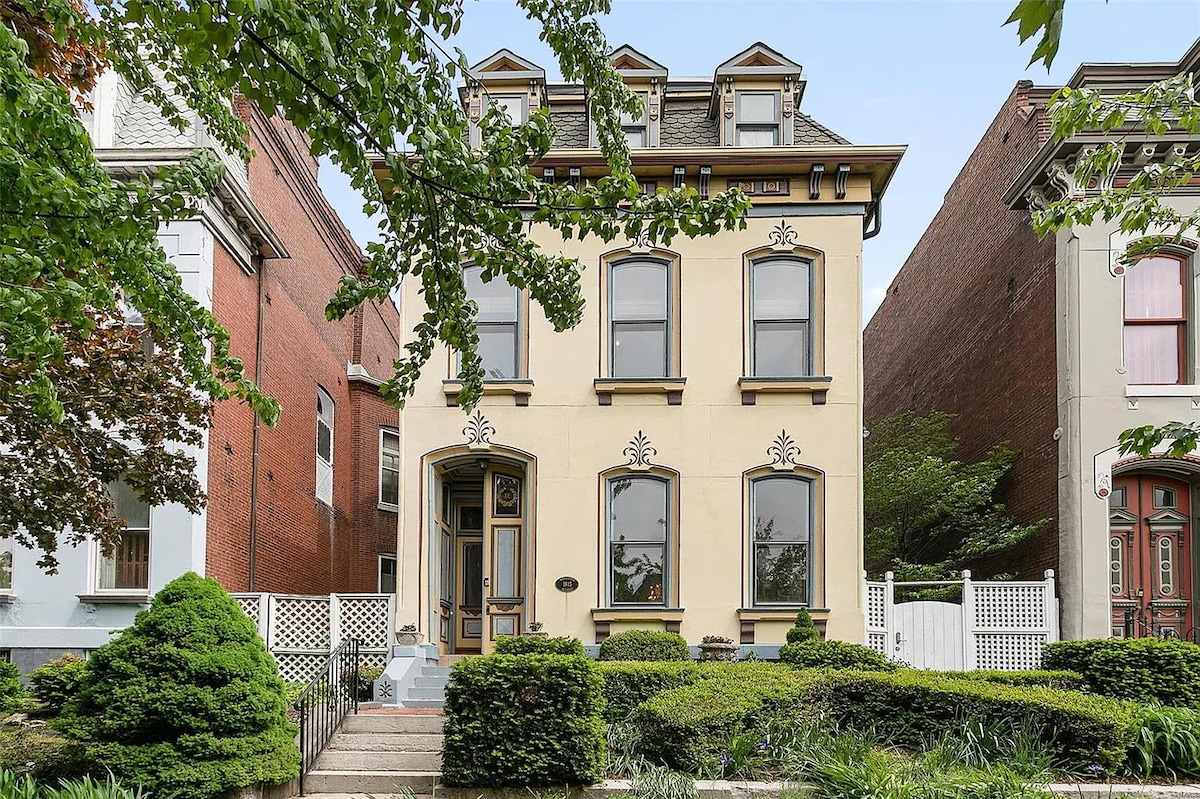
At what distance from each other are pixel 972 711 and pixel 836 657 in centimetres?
339

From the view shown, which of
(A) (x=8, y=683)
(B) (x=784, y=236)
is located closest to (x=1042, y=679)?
(B) (x=784, y=236)

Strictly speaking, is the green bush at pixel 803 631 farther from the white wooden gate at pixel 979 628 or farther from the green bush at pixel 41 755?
the green bush at pixel 41 755

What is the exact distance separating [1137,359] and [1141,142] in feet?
10.7

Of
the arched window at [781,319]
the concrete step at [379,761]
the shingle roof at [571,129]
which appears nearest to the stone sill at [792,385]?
the arched window at [781,319]

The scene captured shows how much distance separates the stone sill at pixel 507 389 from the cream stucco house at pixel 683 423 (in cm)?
3

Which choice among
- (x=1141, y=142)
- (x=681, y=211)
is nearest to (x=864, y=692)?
(x=681, y=211)

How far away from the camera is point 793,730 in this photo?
440 inches

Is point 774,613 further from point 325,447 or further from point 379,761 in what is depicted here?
point 325,447

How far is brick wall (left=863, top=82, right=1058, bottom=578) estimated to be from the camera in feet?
60.7

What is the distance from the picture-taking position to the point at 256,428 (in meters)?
18.7

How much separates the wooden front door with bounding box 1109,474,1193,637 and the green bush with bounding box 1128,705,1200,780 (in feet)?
21.8

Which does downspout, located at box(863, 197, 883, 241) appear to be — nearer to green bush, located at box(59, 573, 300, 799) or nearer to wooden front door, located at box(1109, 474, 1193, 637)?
wooden front door, located at box(1109, 474, 1193, 637)

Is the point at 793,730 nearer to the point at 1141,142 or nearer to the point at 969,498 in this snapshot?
the point at 969,498

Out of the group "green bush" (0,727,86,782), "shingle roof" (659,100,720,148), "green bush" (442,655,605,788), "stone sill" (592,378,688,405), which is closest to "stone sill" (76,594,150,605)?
"green bush" (0,727,86,782)
